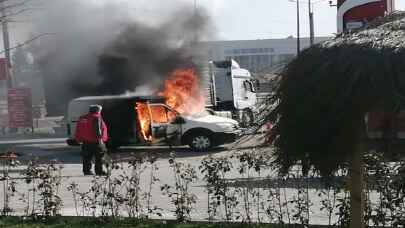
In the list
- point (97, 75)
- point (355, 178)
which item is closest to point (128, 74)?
point (97, 75)

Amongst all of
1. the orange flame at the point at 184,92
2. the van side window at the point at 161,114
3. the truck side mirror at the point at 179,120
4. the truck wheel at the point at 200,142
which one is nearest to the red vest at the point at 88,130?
the van side window at the point at 161,114

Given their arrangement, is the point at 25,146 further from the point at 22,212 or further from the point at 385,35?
the point at 385,35

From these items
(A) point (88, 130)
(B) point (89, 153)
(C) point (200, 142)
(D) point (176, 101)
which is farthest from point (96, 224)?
(D) point (176, 101)

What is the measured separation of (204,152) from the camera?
19.9m

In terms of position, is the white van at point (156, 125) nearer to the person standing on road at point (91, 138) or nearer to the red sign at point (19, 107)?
the person standing on road at point (91, 138)

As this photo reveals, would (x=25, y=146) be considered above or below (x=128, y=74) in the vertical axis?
below

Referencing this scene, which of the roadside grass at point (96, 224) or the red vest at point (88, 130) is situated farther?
the red vest at point (88, 130)

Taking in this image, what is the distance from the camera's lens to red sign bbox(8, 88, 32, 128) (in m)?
28.2

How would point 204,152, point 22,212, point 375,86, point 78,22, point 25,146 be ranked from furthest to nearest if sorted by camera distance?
point 25,146 → point 78,22 → point 204,152 → point 22,212 → point 375,86

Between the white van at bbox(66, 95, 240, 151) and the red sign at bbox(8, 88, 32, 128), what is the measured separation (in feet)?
27.0

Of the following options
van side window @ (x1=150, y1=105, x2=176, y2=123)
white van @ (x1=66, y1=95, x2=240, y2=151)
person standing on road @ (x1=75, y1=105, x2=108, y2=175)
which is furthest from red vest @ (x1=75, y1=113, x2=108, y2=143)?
van side window @ (x1=150, y1=105, x2=176, y2=123)

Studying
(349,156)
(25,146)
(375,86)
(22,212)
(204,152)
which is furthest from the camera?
(25,146)

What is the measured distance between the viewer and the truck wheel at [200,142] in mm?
20031

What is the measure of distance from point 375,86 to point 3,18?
3.75 metres
